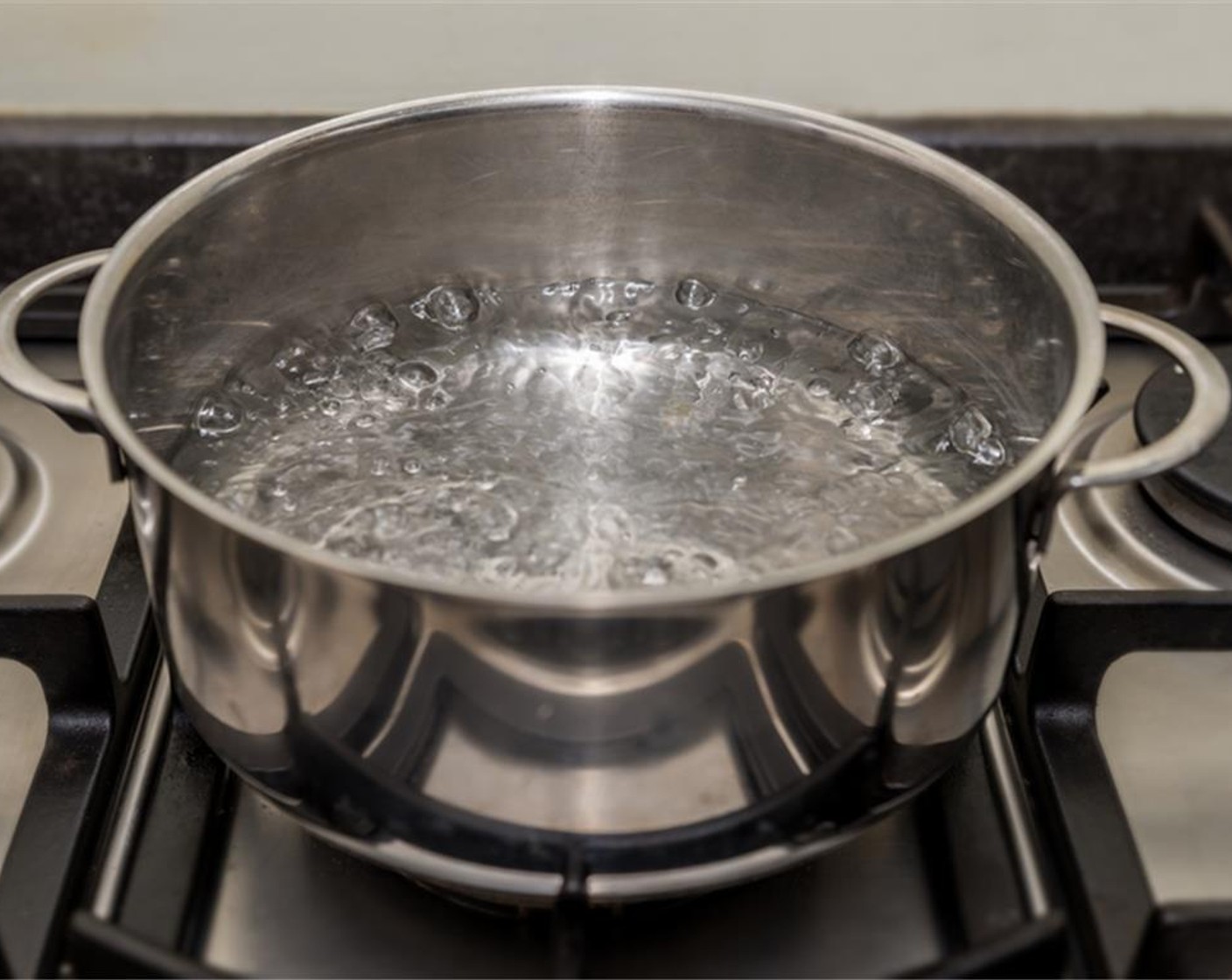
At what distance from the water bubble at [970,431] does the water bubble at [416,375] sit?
0.24m

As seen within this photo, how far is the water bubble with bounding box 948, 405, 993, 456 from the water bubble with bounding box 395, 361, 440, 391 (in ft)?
0.78

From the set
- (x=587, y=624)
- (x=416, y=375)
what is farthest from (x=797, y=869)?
(x=416, y=375)

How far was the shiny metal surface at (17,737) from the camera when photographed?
58cm

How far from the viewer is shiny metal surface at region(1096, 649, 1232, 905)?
0.57 m

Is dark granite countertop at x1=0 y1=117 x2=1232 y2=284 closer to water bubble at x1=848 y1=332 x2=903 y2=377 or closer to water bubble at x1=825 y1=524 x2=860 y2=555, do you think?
water bubble at x1=848 y1=332 x2=903 y2=377

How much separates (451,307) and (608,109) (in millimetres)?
126

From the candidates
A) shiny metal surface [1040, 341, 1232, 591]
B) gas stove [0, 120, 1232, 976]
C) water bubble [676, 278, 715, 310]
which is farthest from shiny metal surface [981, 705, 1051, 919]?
water bubble [676, 278, 715, 310]

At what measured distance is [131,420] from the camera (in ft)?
2.00

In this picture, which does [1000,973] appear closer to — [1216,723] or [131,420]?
[1216,723]

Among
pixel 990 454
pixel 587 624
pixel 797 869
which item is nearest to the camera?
pixel 587 624

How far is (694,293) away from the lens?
75cm

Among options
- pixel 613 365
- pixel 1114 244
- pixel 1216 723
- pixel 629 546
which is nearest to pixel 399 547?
pixel 629 546

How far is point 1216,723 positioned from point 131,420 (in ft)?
1.48

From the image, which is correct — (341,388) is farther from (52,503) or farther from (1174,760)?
A: (1174,760)
